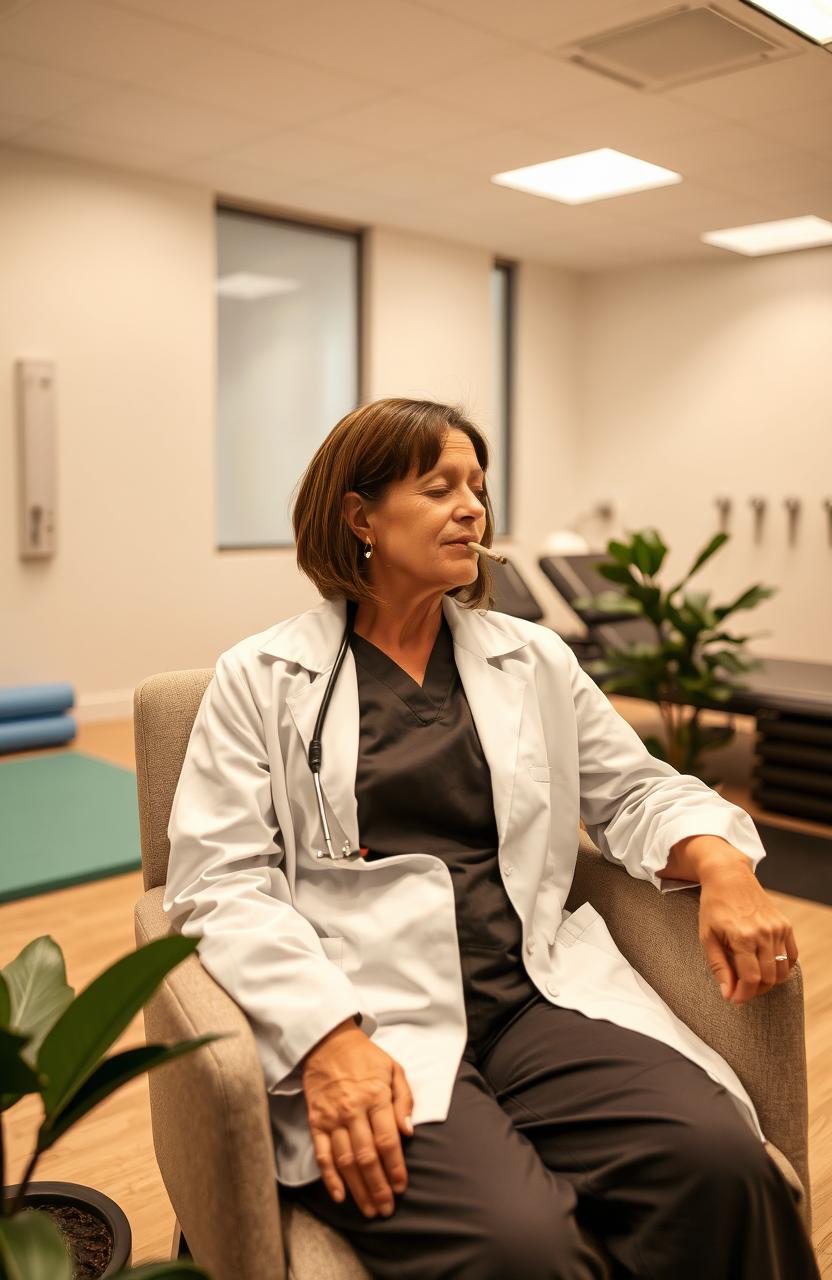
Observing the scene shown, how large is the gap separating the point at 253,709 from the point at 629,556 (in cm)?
238

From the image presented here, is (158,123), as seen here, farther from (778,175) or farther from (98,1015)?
(98,1015)

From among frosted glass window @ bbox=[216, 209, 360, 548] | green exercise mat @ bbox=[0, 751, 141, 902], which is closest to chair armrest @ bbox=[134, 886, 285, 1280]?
green exercise mat @ bbox=[0, 751, 141, 902]

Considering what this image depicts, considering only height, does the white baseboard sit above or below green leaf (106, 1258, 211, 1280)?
below

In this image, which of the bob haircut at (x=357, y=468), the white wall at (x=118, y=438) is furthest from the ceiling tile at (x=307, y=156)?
the bob haircut at (x=357, y=468)

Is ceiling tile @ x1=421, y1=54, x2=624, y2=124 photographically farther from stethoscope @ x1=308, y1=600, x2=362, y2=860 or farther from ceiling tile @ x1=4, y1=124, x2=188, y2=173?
stethoscope @ x1=308, y1=600, x2=362, y2=860

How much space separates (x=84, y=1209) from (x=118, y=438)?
459 centimetres

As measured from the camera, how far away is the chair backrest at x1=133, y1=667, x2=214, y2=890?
1422mm

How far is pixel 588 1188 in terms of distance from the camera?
3.66 ft

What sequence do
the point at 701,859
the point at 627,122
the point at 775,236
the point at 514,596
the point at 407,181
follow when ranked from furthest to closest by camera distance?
the point at 775,236 < the point at 407,181 < the point at 514,596 < the point at 627,122 < the point at 701,859

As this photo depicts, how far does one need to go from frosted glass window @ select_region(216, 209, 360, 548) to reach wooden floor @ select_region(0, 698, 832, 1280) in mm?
3187

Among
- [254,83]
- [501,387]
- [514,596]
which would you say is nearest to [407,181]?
[254,83]

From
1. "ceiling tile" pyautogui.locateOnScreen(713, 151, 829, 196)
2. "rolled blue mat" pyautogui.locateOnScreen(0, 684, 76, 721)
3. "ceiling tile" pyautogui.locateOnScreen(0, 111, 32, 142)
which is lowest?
"rolled blue mat" pyautogui.locateOnScreen(0, 684, 76, 721)

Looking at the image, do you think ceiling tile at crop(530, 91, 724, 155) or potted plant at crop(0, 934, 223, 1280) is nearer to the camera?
potted plant at crop(0, 934, 223, 1280)

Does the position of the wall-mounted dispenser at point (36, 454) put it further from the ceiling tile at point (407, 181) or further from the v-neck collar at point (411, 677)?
the v-neck collar at point (411, 677)
